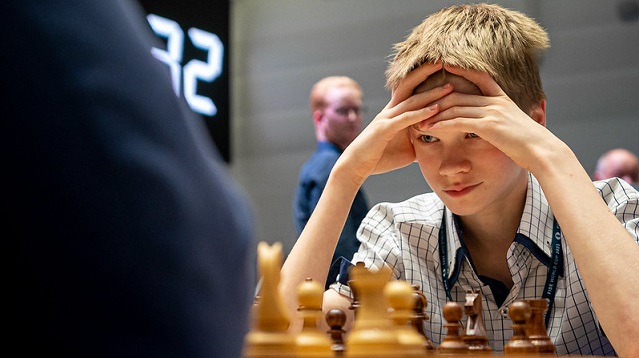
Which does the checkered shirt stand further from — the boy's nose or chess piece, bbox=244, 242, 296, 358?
chess piece, bbox=244, 242, 296, 358

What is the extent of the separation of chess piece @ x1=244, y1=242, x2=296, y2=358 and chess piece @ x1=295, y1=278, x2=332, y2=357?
0.13ft

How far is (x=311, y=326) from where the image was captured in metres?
1.05

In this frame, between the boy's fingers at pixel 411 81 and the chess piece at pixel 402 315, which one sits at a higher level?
the boy's fingers at pixel 411 81

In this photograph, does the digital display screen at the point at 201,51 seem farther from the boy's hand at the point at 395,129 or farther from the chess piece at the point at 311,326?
the chess piece at the point at 311,326

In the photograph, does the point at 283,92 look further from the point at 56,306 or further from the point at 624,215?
the point at 56,306

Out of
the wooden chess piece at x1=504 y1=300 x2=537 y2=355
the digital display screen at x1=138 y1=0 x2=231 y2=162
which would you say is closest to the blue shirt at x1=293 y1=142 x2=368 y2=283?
the digital display screen at x1=138 y1=0 x2=231 y2=162

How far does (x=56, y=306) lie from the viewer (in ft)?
1.72

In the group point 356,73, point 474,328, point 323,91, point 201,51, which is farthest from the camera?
point 356,73

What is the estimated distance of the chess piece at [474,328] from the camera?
1.16 metres

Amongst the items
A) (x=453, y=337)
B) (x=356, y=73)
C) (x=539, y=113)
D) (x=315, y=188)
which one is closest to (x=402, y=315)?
(x=453, y=337)

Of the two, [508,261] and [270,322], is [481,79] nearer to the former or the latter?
Answer: [508,261]

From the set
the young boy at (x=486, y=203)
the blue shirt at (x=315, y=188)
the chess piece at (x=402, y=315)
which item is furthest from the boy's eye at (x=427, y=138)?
the blue shirt at (x=315, y=188)

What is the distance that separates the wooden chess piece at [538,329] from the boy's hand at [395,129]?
57 cm

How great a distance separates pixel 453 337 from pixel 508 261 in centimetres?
55
